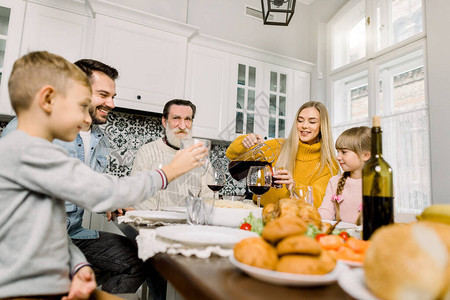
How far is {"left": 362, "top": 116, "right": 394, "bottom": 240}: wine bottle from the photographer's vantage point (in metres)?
0.70

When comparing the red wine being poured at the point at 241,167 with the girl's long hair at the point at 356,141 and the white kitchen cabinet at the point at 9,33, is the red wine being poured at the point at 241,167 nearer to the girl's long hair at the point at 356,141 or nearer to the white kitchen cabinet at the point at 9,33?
the girl's long hair at the point at 356,141

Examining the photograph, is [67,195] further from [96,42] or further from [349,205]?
[96,42]

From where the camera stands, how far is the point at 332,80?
13.4ft

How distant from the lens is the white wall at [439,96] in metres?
2.52

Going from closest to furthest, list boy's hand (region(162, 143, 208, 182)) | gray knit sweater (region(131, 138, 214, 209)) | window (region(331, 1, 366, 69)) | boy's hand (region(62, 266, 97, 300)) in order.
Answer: boy's hand (region(62, 266, 97, 300)) < boy's hand (region(162, 143, 208, 182)) < gray knit sweater (region(131, 138, 214, 209)) < window (region(331, 1, 366, 69))

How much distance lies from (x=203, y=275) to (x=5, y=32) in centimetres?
303

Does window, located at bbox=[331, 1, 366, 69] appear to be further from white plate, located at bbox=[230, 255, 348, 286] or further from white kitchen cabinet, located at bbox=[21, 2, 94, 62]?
white plate, located at bbox=[230, 255, 348, 286]

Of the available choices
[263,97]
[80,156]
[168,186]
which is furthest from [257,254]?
[263,97]

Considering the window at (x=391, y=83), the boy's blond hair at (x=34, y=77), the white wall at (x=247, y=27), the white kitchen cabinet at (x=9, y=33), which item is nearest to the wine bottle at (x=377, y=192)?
the boy's blond hair at (x=34, y=77)

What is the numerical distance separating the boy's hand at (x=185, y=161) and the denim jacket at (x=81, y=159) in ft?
1.95

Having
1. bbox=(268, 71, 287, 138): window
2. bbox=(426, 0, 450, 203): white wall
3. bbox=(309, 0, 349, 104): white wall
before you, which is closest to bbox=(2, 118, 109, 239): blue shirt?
bbox=(268, 71, 287, 138): window

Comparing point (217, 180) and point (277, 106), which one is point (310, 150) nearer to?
point (217, 180)

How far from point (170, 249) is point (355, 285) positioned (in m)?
0.39

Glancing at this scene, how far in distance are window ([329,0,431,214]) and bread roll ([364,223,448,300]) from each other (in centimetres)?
282
